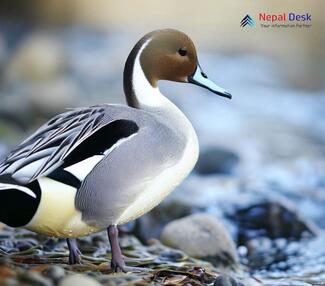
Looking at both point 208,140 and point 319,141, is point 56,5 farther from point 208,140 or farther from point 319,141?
point 319,141

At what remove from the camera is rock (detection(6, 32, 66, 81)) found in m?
5.36

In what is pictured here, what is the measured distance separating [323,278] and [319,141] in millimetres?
1922

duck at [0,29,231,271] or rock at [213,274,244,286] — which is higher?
duck at [0,29,231,271]

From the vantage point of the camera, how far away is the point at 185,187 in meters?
4.33

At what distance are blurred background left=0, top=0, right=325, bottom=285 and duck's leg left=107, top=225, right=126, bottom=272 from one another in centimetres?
193

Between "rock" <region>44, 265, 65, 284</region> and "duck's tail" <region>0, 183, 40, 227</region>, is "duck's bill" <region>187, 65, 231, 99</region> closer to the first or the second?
"duck's tail" <region>0, 183, 40, 227</region>

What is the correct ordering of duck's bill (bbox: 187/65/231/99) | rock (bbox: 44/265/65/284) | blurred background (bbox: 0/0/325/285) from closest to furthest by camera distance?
rock (bbox: 44/265/65/284) < duck's bill (bbox: 187/65/231/99) < blurred background (bbox: 0/0/325/285)

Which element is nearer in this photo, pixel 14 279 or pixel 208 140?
pixel 14 279

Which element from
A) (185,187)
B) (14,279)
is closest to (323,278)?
(185,187)

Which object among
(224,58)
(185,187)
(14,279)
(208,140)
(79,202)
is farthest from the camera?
(224,58)

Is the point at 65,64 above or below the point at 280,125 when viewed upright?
above

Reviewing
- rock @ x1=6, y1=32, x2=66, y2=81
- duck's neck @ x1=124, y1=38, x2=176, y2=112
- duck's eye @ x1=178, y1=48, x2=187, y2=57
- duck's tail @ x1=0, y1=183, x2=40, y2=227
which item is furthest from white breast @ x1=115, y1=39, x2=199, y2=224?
rock @ x1=6, y1=32, x2=66, y2=81

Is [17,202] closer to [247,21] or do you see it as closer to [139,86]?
[139,86]

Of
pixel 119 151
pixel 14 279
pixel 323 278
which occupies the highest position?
pixel 119 151
